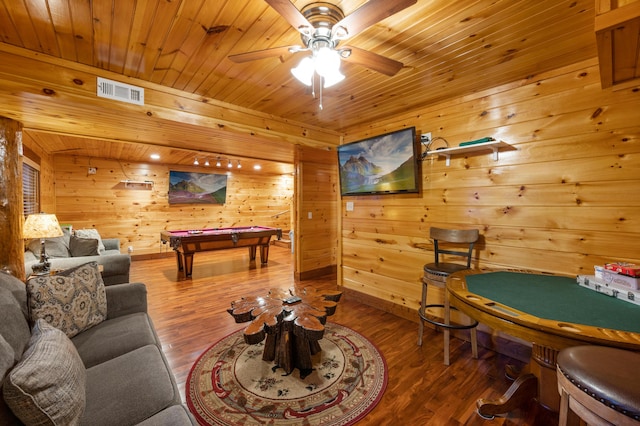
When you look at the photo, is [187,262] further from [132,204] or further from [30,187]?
[132,204]

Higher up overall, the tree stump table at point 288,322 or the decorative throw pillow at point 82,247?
the decorative throw pillow at point 82,247

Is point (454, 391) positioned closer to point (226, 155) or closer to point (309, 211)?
point (309, 211)

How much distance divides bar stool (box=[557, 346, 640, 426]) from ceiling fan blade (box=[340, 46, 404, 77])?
1.67m

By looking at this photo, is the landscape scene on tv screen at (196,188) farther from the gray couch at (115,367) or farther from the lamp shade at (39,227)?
the gray couch at (115,367)

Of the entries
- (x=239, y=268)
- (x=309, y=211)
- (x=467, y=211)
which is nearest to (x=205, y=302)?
(x=239, y=268)

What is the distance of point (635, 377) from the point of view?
854mm

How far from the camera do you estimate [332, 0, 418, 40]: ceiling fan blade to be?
3.68 ft

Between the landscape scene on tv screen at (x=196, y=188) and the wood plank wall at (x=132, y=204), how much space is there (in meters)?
0.14

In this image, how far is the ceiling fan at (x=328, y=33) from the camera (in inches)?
46.1

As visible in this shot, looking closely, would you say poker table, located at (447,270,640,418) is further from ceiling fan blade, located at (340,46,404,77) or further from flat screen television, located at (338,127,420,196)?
ceiling fan blade, located at (340,46,404,77)

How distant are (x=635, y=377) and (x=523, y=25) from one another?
1.86 meters

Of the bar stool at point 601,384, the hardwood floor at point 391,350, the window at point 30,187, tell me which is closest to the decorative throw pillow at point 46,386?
the hardwood floor at point 391,350

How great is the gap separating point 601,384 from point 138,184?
7658mm

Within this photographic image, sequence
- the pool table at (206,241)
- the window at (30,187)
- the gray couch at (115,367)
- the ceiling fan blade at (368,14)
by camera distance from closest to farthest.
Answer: the gray couch at (115,367) < the ceiling fan blade at (368,14) < the window at (30,187) < the pool table at (206,241)
